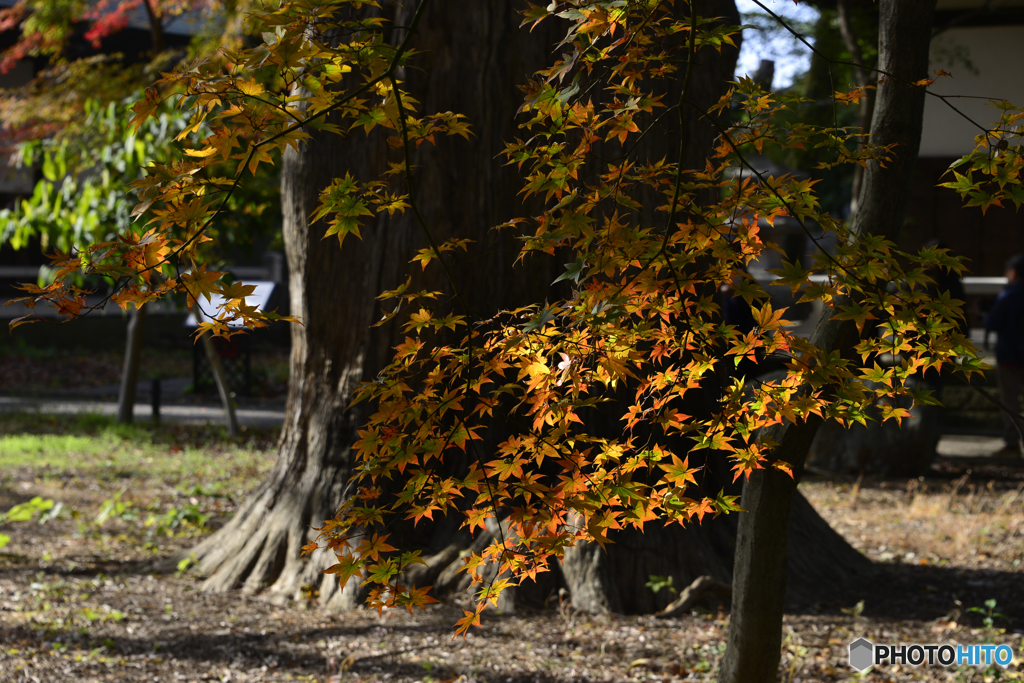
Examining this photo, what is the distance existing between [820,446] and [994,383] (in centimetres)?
339

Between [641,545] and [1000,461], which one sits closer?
[641,545]

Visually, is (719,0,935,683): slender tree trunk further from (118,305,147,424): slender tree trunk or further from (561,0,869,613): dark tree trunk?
(118,305,147,424): slender tree trunk

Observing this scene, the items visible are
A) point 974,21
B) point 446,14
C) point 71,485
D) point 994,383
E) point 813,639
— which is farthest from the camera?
point 974,21

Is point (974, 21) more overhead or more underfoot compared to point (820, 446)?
more overhead

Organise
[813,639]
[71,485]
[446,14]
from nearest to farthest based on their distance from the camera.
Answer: [813,639] < [446,14] < [71,485]

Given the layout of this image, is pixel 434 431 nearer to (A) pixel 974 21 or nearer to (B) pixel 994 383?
(B) pixel 994 383

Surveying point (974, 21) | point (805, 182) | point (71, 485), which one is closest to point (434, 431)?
point (805, 182)

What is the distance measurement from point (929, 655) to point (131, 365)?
844cm

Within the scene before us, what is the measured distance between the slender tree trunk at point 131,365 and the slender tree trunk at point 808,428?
7.75 metres

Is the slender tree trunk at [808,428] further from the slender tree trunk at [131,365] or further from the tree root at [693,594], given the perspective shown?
the slender tree trunk at [131,365]

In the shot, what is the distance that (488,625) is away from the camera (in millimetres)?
3871

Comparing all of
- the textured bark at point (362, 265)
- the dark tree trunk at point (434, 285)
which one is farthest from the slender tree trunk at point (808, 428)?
the textured bark at point (362, 265)

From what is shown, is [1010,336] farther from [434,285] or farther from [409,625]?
[409,625]

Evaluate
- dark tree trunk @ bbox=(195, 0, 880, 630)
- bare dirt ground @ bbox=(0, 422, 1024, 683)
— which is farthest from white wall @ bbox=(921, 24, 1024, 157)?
dark tree trunk @ bbox=(195, 0, 880, 630)
